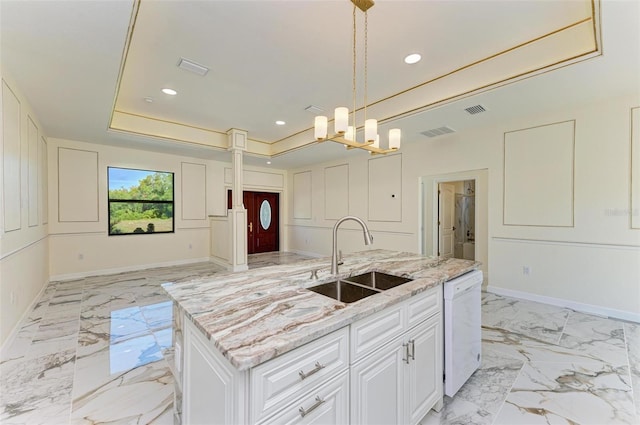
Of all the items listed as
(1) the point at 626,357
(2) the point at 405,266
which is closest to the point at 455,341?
(2) the point at 405,266

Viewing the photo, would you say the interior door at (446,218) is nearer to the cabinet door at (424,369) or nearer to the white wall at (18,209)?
the cabinet door at (424,369)

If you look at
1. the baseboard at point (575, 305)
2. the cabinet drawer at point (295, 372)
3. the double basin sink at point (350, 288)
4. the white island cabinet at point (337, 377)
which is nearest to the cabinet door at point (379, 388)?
the white island cabinet at point (337, 377)

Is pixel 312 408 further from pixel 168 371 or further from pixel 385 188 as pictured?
pixel 385 188

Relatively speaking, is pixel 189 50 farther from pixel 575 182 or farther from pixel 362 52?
pixel 575 182

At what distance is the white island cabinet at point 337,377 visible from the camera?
907mm

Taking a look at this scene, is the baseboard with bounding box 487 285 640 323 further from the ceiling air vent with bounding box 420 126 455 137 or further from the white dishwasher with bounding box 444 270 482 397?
the ceiling air vent with bounding box 420 126 455 137

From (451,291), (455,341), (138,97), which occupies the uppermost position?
(138,97)

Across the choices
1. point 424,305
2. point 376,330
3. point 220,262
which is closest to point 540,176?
point 424,305

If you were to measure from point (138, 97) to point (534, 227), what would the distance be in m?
6.12

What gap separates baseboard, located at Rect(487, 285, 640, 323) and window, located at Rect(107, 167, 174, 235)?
6.64 metres

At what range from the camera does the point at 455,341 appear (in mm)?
1812

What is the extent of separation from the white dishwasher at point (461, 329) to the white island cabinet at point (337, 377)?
0.12 meters

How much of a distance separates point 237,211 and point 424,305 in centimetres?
461

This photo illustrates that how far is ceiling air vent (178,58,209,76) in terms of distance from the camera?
2999 millimetres
